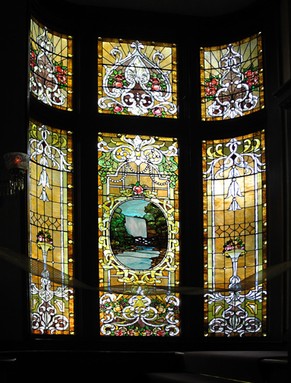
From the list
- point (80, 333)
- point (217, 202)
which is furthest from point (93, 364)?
point (217, 202)

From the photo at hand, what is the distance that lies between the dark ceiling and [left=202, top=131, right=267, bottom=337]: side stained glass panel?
3.41ft

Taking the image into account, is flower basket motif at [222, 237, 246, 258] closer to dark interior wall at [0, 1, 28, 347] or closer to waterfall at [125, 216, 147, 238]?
waterfall at [125, 216, 147, 238]

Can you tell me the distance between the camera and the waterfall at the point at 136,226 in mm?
7918

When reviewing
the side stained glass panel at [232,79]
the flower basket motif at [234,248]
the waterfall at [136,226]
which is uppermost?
the side stained glass panel at [232,79]

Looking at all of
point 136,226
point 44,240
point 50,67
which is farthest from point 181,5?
point 44,240

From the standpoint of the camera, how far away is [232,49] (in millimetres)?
8297

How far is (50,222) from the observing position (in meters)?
7.62

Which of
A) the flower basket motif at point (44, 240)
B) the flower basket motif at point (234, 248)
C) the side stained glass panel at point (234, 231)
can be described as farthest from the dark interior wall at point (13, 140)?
the flower basket motif at point (234, 248)

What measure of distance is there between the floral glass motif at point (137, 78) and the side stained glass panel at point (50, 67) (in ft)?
0.88

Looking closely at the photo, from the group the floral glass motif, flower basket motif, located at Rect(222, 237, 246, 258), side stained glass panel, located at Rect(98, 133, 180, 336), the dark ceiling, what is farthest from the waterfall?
the dark ceiling

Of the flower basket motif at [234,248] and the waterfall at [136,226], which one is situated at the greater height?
the waterfall at [136,226]

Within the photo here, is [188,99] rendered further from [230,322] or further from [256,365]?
[256,365]

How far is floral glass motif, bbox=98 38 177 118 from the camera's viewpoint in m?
8.09

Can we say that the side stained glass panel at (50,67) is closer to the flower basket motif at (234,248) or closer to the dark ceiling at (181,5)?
the dark ceiling at (181,5)
